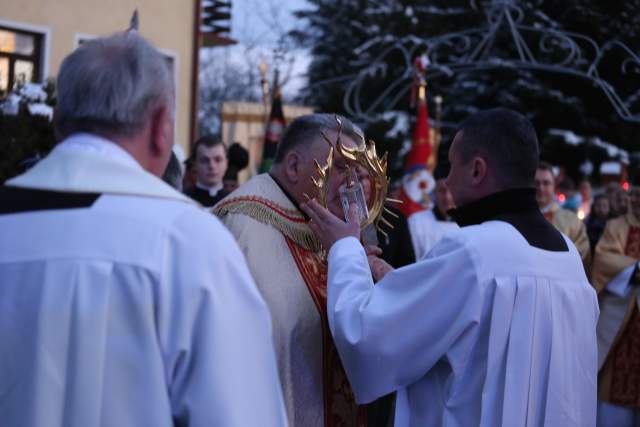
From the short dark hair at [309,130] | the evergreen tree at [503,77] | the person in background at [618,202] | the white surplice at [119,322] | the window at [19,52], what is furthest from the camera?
the evergreen tree at [503,77]

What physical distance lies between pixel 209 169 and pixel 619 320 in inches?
156

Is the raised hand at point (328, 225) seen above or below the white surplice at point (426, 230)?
above

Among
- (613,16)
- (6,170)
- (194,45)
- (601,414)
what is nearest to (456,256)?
(6,170)

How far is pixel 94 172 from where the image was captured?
186 cm

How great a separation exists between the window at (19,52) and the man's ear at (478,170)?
36.8ft

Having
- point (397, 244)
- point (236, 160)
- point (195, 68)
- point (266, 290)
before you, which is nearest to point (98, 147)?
point (266, 290)

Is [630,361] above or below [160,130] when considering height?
below

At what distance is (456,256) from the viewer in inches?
118

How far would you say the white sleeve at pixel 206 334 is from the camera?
5.88 feet

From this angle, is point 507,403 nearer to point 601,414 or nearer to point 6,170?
point 6,170

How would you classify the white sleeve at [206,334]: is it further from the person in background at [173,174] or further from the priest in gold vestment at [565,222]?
the priest in gold vestment at [565,222]

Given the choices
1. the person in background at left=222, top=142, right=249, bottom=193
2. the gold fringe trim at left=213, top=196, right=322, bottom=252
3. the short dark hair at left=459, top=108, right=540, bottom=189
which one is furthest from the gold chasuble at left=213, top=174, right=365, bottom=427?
the person in background at left=222, top=142, right=249, bottom=193

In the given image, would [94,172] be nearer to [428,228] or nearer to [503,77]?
[428,228]

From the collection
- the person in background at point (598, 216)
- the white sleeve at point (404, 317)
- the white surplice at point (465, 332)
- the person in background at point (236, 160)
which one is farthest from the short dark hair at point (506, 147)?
the person in background at point (598, 216)
